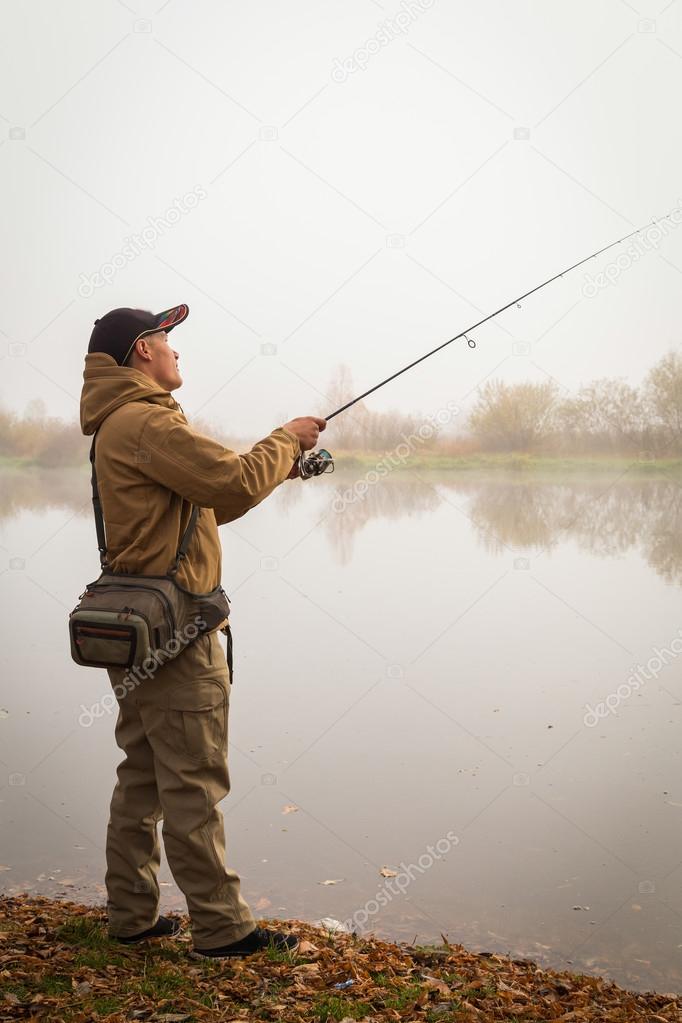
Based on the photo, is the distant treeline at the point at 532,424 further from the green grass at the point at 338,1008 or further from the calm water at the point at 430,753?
the green grass at the point at 338,1008

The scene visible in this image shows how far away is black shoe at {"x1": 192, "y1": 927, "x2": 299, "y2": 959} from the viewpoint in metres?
2.53

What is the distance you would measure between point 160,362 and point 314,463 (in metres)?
0.54

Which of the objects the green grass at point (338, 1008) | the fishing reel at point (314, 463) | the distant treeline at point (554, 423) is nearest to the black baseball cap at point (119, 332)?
the fishing reel at point (314, 463)

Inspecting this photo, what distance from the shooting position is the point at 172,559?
8.19 feet

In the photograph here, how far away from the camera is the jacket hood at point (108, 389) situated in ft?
8.29

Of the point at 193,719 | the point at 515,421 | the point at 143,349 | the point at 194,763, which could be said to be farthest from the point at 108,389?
the point at 515,421

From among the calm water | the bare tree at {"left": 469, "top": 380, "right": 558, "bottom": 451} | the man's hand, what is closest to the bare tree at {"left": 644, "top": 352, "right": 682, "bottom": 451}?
the bare tree at {"left": 469, "top": 380, "right": 558, "bottom": 451}

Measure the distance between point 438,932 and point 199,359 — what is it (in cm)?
2957

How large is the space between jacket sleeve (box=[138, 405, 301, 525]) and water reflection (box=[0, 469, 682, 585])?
6.72m

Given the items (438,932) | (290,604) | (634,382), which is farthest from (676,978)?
(634,382)

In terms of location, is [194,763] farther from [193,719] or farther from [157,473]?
[157,473]

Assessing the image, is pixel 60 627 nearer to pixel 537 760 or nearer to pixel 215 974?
pixel 537 760

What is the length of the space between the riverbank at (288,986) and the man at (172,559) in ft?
0.38

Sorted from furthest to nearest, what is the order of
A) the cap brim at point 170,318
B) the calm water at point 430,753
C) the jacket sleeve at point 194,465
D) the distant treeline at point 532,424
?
the distant treeline at point 532,424, the calm water at point 430,753, the cap brim at point 170,318, the jacket sleeve at point 194,465
